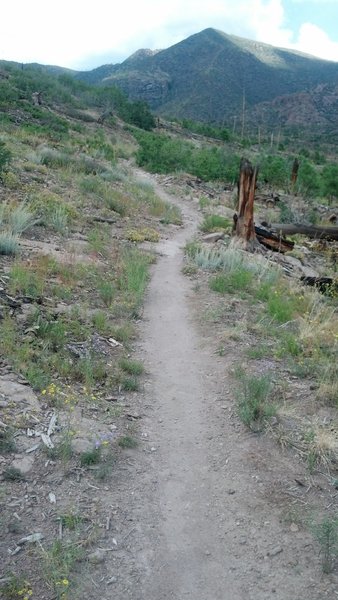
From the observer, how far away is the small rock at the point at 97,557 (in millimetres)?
2874

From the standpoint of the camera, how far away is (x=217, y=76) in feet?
372

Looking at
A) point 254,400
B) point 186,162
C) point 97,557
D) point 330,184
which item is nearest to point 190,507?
point 97,557

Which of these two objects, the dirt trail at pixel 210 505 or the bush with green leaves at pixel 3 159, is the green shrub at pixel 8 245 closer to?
the dirt trail at pixel 210 505

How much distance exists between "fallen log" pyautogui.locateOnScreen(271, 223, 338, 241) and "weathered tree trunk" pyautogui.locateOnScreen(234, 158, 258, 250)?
7.94ft

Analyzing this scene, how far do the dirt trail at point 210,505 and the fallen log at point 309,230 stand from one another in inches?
357

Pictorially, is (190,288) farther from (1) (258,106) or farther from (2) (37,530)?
(1) (258,106)

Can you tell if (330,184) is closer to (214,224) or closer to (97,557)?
(214,224)

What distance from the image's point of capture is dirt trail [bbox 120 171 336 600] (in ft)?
9.38

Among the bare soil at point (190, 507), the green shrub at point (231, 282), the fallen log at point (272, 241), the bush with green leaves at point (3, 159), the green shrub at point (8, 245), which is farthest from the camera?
the fallen log at point (272, 241)

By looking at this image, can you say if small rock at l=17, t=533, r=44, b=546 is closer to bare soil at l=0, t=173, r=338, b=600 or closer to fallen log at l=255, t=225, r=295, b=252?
bare soil at l=0, t=173, r=338, b=600

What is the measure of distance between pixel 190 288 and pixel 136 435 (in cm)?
414

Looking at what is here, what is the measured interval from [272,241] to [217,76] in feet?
367

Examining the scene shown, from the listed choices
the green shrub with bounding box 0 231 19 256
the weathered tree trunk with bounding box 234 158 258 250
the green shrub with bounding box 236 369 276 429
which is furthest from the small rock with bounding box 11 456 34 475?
the weathered tree trunk with bounding box 234 158 258 250

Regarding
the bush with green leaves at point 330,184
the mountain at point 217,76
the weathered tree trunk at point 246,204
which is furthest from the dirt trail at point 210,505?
the mountain at point 217,76
